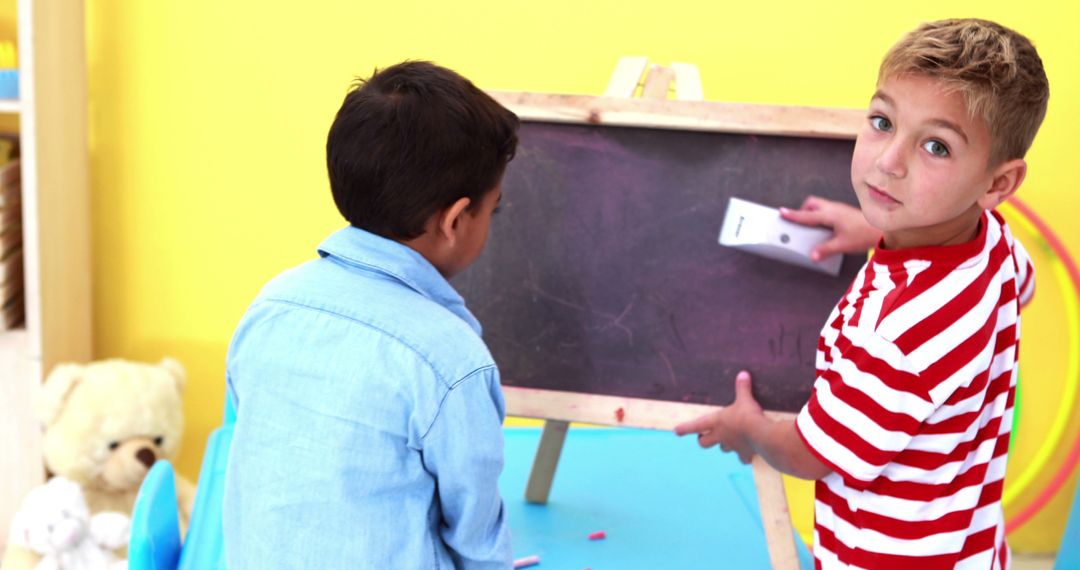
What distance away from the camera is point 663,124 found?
5.07 feet

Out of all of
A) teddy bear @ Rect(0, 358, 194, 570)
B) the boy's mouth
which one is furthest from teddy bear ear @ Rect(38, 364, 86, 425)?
the boy's mouth

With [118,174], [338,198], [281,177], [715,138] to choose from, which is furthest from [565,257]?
[118,174]

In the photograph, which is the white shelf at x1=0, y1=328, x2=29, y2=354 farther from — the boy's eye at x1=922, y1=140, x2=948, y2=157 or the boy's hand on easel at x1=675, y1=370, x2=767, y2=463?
the boy's eye at x1=922, y1=140, x2=948, y2=157

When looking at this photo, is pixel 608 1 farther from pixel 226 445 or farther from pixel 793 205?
pixel 226 445

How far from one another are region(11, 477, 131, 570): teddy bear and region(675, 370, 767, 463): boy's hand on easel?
1.09 metres

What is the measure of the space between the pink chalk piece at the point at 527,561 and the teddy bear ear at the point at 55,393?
3.17 feet

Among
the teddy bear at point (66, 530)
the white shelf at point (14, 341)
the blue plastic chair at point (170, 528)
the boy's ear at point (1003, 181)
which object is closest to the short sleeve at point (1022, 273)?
the boy's ear at point (1003, 181)

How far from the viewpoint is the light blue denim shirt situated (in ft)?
3.31

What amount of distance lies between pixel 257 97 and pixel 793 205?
125 centimetres

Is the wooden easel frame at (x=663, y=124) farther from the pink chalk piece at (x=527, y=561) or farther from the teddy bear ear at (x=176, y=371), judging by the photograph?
the teddy bear ear at (x=176, y=371)

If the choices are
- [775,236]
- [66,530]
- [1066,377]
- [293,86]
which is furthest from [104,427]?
[1066,377]

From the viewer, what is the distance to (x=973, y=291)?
1.13 m

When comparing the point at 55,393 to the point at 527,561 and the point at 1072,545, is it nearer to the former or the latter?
the point at 527,561

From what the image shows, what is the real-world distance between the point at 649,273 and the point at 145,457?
3.63 ft
